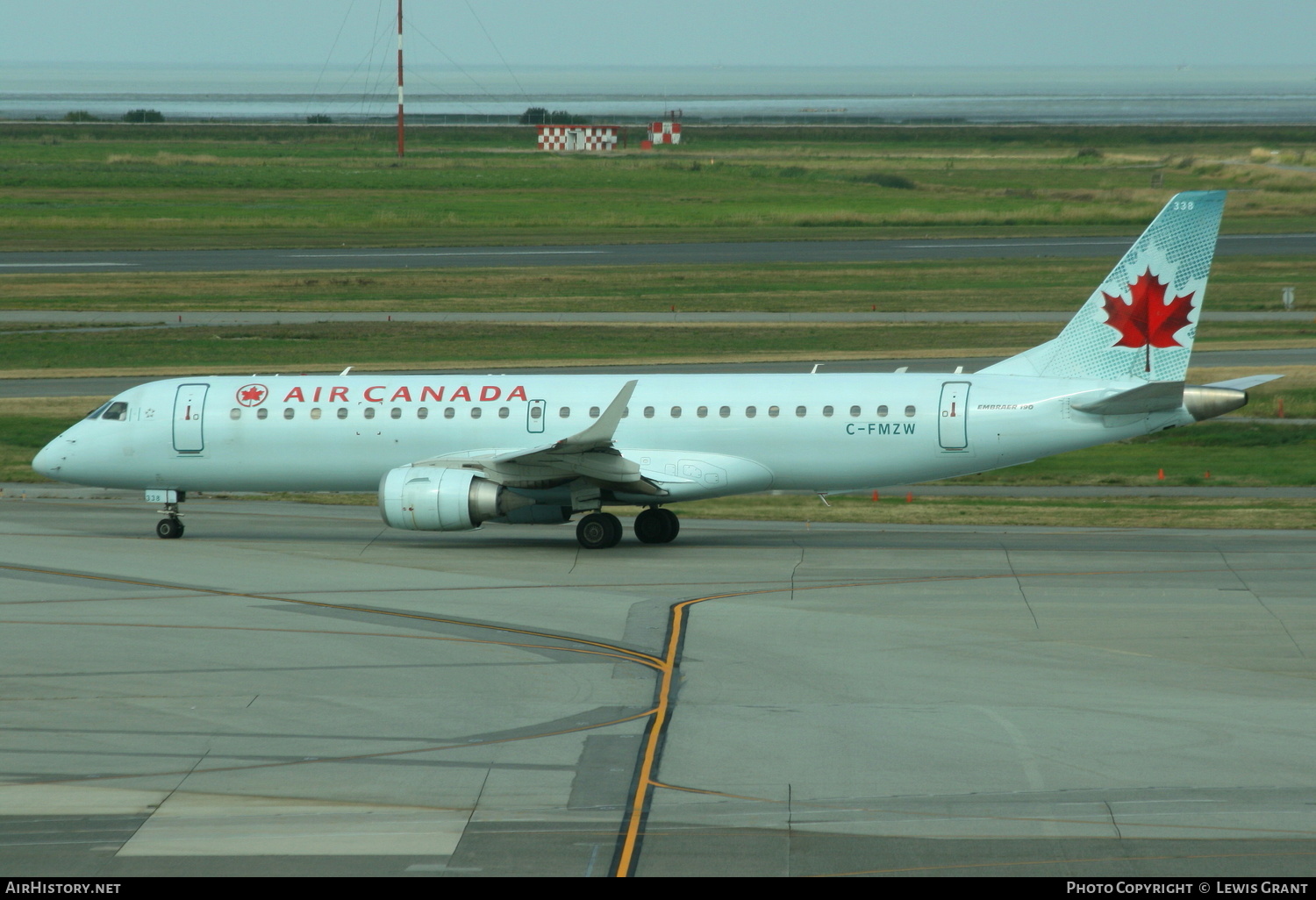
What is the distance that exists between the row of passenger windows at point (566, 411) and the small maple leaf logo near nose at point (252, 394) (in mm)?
217

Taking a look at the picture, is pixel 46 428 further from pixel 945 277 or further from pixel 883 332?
pixel 945 277

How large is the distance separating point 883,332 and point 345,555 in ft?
110

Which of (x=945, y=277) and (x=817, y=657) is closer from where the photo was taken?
(x=817, y=657)

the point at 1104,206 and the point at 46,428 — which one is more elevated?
the point at 1104,206

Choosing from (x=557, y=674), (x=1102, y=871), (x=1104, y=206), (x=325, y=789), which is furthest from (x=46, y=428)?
(x=1104, y=206)

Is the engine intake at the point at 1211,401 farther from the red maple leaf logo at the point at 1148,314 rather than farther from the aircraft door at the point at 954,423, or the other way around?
the aircraft door at the point at 954,423

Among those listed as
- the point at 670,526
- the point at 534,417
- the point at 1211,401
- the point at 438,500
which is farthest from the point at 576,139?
the point at 1211,401

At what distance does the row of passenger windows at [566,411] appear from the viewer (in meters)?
30.4

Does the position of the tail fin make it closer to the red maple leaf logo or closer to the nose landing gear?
the red maple leaf logo

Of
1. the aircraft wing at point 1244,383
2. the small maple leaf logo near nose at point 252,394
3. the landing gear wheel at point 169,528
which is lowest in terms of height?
the landing gear wheel at point 169,528

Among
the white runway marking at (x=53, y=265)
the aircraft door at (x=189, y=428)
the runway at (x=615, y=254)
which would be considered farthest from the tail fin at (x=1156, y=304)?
the white runway marking at (x=53, y=265)

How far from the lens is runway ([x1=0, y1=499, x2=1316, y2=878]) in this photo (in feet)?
46.3

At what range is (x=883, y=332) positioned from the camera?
5909cm

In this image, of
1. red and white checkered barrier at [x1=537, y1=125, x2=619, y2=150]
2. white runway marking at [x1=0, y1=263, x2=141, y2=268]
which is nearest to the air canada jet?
white runway marking at [x1=0, y1=263, x2=141, y2=268]
